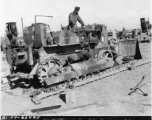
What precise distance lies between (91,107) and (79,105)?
46 centimetres

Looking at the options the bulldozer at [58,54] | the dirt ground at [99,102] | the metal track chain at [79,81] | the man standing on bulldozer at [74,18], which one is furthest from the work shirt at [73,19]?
the dirt ground at [99,102]

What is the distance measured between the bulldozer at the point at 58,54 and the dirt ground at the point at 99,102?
884mm

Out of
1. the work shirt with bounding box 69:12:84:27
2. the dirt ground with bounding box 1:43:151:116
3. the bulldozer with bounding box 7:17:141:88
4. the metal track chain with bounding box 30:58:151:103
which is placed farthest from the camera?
the work shirt with bounding box 69:12:84:27

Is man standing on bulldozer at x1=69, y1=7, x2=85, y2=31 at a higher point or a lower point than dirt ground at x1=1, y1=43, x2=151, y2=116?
higher

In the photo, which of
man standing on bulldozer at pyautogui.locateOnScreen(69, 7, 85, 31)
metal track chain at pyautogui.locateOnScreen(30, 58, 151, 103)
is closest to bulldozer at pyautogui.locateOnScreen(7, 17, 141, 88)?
metal track chain at pyautogui.locateOnScreen(30, 58, 151, 103)

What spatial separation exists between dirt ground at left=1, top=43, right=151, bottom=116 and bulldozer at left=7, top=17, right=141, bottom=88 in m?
0.88

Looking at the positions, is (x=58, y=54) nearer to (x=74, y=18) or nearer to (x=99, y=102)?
(x=74, y=18)

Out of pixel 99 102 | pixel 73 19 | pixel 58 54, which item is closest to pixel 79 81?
pixel 58 54

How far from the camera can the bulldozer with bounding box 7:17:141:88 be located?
7750 mm

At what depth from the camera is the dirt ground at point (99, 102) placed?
5.60 m

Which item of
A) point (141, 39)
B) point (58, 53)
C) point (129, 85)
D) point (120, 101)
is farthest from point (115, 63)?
point (141, 39)

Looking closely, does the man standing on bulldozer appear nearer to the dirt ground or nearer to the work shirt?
the work shirt

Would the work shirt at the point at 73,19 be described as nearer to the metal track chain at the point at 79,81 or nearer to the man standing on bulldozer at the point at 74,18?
the man standing on bulldozer at the point at 74,18

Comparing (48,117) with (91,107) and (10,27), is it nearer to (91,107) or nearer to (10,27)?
(91,107)
